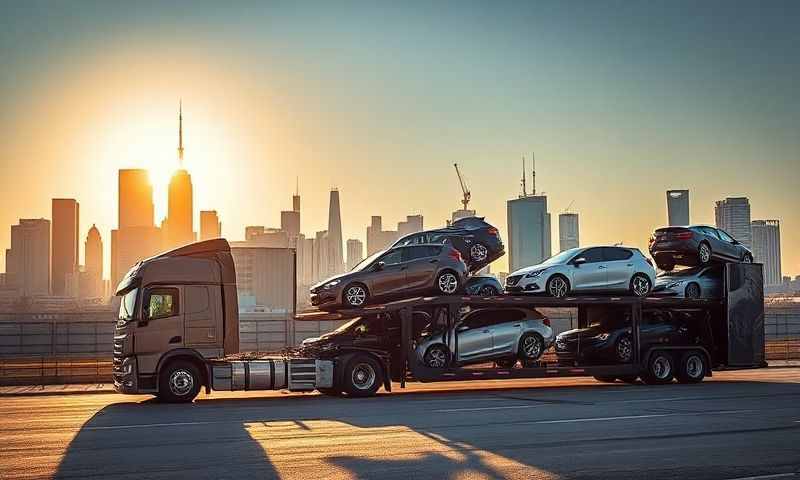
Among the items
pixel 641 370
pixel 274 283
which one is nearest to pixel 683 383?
pixel 641 370

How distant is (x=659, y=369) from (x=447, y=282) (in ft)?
22.3

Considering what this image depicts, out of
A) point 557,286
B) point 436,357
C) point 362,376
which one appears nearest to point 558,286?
point 557,286

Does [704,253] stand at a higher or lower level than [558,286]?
higher

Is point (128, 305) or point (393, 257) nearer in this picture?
point (128, 305)

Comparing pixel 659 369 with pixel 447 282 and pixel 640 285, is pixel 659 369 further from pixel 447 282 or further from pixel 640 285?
pixel 447 282

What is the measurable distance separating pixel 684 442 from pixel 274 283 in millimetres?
164617

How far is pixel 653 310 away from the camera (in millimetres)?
27344

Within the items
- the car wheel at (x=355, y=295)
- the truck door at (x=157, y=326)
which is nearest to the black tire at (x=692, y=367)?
the car wheel at (x=355, y=295)

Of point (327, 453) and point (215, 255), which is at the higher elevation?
point (215, 255)

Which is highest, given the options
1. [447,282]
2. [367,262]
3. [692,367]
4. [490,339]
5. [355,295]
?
[367,262]

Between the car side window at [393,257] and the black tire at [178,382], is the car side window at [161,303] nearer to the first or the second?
the black tire at [178,382]

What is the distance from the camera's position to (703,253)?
27562 millimetres

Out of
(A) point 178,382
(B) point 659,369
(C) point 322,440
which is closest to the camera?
(C) point 322,440

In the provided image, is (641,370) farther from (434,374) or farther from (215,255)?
(215,255)
